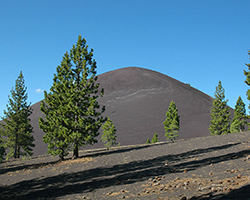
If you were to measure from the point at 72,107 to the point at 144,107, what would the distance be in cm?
9173

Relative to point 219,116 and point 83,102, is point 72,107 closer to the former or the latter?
point 83,102

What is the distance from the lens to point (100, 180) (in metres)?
12.8

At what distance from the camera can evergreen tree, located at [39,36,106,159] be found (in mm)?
21656

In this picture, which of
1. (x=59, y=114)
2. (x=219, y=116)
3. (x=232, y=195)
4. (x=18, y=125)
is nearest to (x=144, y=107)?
(x=219, y=116)

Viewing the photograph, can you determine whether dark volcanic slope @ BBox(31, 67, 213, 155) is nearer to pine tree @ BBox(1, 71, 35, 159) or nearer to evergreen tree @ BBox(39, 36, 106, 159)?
pine tree @ BBox(1, 71, 35, 159)

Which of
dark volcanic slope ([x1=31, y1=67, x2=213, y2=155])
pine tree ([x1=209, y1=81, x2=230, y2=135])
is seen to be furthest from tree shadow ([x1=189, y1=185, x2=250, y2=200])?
dark volcanic slope ([x1=31, y1=67, x2=213, y2=155])

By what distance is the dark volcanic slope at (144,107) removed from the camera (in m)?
91.9

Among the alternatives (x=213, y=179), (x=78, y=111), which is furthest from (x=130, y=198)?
(x=78, y=111)

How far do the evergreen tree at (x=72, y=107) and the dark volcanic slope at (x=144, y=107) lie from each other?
205 ft

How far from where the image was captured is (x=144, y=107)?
112438 millimetres

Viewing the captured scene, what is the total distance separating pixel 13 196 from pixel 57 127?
435 inches

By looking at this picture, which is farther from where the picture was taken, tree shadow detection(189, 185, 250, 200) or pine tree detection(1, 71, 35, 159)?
pine tree detection(1, 71, 35, 159)

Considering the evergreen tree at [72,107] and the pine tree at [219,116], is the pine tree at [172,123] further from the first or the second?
the evergreen tree at [72,107]

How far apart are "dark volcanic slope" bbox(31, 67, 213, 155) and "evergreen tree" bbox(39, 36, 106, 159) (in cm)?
6261
